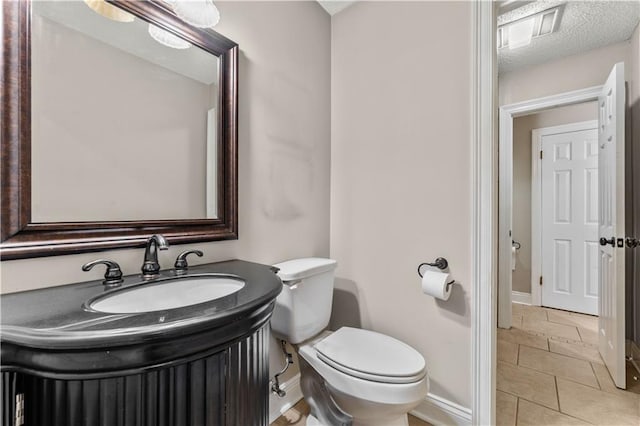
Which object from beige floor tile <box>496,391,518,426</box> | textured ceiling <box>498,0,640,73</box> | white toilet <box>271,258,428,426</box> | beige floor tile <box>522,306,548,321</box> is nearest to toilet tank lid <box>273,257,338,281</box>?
white toilet <box>271,258,428,426</box>

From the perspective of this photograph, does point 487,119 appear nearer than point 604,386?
Yes

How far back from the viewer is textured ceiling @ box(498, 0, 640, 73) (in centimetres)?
192

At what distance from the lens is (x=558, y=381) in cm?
188

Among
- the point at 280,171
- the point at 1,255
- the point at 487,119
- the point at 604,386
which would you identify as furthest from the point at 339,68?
the point at 604,386

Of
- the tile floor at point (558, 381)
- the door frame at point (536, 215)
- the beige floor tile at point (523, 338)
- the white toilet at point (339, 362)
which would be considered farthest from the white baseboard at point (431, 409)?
the door frame at point (536, 215)

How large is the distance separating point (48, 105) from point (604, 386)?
10.1 ft

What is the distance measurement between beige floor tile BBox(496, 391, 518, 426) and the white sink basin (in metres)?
1.57

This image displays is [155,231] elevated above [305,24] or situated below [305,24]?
below

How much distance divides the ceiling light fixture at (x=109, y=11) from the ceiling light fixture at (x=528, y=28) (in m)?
2.38

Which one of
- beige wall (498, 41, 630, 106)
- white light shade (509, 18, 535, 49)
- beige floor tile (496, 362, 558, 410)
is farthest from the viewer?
beige wall (498, 41, 630, 106)

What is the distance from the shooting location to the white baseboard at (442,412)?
4.71 ft

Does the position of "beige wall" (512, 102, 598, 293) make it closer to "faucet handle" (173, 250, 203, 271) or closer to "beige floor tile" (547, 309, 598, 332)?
"beige floor tile" (547, 309, 598, 332)

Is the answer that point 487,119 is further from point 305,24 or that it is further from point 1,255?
point 1,255

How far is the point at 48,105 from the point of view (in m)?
0.87
